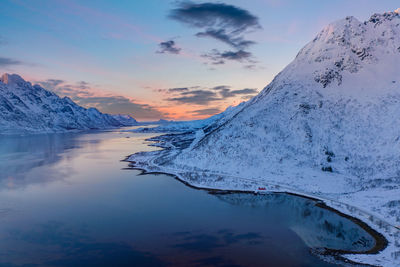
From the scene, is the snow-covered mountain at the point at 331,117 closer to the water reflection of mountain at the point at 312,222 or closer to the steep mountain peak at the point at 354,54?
the steep mountain peak at the point at 354,54

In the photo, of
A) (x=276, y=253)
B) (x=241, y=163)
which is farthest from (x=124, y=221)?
(x=241, y=163)

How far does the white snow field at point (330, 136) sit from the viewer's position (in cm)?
5131

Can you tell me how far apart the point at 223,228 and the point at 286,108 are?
181 ft

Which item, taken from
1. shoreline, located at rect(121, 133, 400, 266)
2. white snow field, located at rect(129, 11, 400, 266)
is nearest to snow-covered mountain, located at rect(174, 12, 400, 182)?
white snow field, located at rect(129, 11, 400, 266)

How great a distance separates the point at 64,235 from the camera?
107 feet

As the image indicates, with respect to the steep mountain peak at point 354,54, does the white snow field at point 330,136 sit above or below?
below

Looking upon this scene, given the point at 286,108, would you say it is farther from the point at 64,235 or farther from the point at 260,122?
the point at 64,235

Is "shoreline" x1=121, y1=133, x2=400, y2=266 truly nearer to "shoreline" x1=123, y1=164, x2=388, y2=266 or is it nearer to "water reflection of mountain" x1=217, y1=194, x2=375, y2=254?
"shoreline" x1=123, y1=164, x2=388, y2=266

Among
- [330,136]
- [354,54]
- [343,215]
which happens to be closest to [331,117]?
[330,136]

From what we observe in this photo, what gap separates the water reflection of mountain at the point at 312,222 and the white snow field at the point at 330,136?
3269 millimetres

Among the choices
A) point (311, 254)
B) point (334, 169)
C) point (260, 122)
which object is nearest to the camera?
point (311, 254)

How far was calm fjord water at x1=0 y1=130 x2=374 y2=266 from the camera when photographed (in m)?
27.1

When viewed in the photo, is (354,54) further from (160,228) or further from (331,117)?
(160,228)

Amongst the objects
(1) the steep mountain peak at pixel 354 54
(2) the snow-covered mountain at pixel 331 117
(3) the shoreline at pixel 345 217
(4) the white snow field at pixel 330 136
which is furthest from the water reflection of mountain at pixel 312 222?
(1) the steep mountain peak at pixel 354 54
